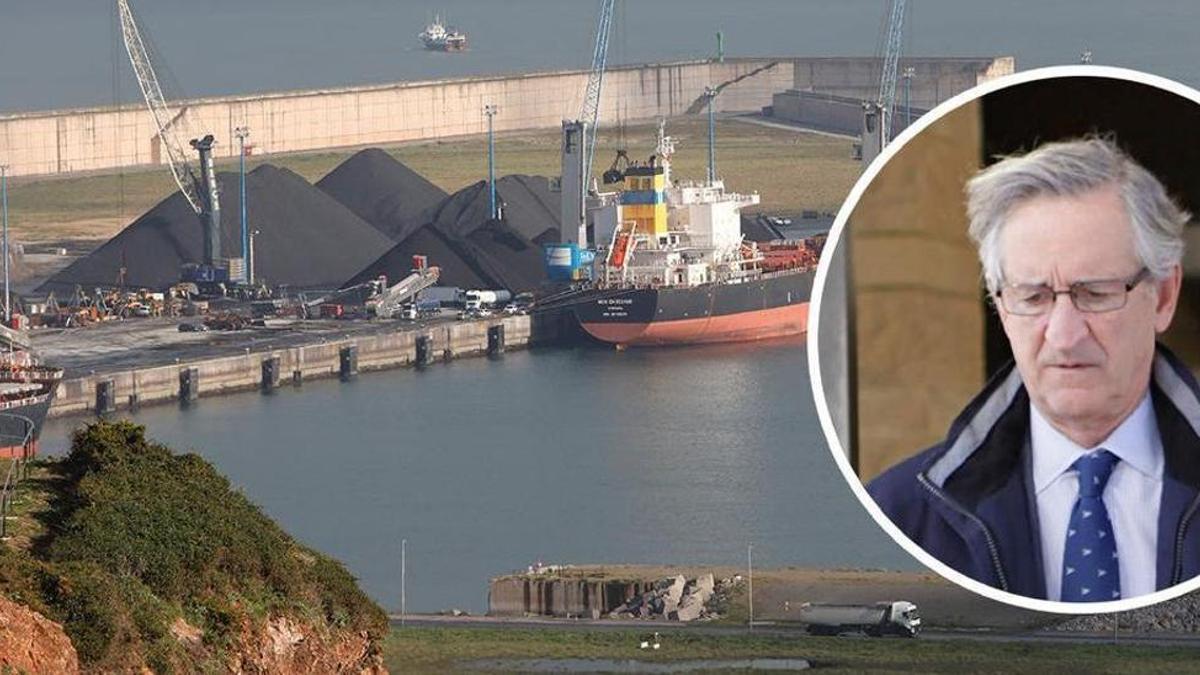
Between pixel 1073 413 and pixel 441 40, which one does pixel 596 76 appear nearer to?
pixel 441 40

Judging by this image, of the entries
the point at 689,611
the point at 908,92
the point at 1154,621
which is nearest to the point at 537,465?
the point at 689,611

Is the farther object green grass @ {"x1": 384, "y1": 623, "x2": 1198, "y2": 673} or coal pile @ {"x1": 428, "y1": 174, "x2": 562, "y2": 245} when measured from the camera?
coal pile @ {"x1": 428, "y1": 174, "x2": 562, "y2": 245}

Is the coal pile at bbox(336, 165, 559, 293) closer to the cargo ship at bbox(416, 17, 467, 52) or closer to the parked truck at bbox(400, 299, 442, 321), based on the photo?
the parked truck at bbox(400, 299, 442, 321)

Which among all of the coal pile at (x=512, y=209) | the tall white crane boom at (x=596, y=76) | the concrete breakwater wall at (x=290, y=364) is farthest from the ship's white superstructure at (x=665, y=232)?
the concrete breakwater wall at (x=290, y=364)

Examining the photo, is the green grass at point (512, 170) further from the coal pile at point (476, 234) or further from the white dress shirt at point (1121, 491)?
the white dress shirt at point (1121, 491)

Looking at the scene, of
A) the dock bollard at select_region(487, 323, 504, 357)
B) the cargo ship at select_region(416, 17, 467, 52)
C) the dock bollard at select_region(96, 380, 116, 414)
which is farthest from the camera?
the cargo ship at select_region(416, 17, 467, 52)

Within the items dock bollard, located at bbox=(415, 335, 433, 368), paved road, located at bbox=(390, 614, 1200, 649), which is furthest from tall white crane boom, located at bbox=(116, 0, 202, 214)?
paved road, located at bbox=(390, 614, 1200, 649)
